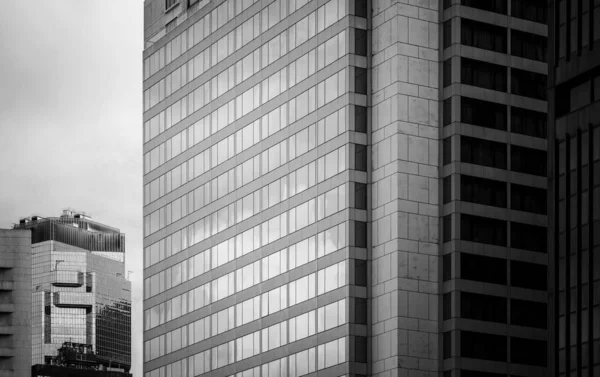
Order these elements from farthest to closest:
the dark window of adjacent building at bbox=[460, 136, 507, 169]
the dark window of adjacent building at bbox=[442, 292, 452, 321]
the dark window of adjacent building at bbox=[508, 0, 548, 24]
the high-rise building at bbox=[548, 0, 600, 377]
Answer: the dark window of adjacent building at bbox=[508, 0, 548, 24] < the dark window of adjacent building at bbox=[460, 136, 507, 169] < the dark window of adjacent building at bbox=[442, 292, 452, 321] < the high-rise building at bbox=[548, 0, 600, 377]

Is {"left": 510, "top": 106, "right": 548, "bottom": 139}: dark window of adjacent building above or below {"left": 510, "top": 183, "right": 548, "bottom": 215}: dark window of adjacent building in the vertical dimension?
above

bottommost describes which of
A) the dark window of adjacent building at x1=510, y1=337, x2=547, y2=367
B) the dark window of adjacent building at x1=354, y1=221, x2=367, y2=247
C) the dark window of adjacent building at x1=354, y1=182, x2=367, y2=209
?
the dark window of adjacent building at x1=510, y1=337, x2=547, y2=367

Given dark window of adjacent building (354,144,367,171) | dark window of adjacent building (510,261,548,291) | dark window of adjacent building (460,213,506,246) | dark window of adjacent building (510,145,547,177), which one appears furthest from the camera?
dark window of adjacent building (510,145,547,177)

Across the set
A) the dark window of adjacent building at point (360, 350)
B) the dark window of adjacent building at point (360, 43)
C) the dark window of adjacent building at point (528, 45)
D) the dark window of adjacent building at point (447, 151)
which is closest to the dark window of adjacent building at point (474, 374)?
the dark window of adjacent building at point (360, 350)

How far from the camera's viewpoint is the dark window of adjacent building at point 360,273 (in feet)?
435

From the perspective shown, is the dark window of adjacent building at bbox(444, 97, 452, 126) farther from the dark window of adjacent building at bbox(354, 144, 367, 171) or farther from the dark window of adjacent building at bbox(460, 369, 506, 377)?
the dark window of adjacent building at bbox(460, 369, 506, 377)

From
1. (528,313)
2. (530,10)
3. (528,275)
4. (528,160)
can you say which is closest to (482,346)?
(528,313)

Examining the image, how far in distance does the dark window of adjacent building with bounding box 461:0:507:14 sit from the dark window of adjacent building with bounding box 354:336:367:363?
32.3 meters

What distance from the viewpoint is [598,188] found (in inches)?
3905

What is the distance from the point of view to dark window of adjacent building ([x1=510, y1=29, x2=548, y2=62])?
5453 inches

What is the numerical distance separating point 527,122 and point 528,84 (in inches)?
141

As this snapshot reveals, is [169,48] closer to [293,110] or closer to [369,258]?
[293,110]

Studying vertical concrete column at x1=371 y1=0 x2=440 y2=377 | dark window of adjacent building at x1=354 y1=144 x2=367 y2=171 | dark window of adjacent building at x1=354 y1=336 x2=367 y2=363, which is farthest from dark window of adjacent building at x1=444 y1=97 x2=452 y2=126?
dark window of adjacent building at x1=354 y1=336 x2=367 y2=363

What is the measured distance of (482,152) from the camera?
443 ft
